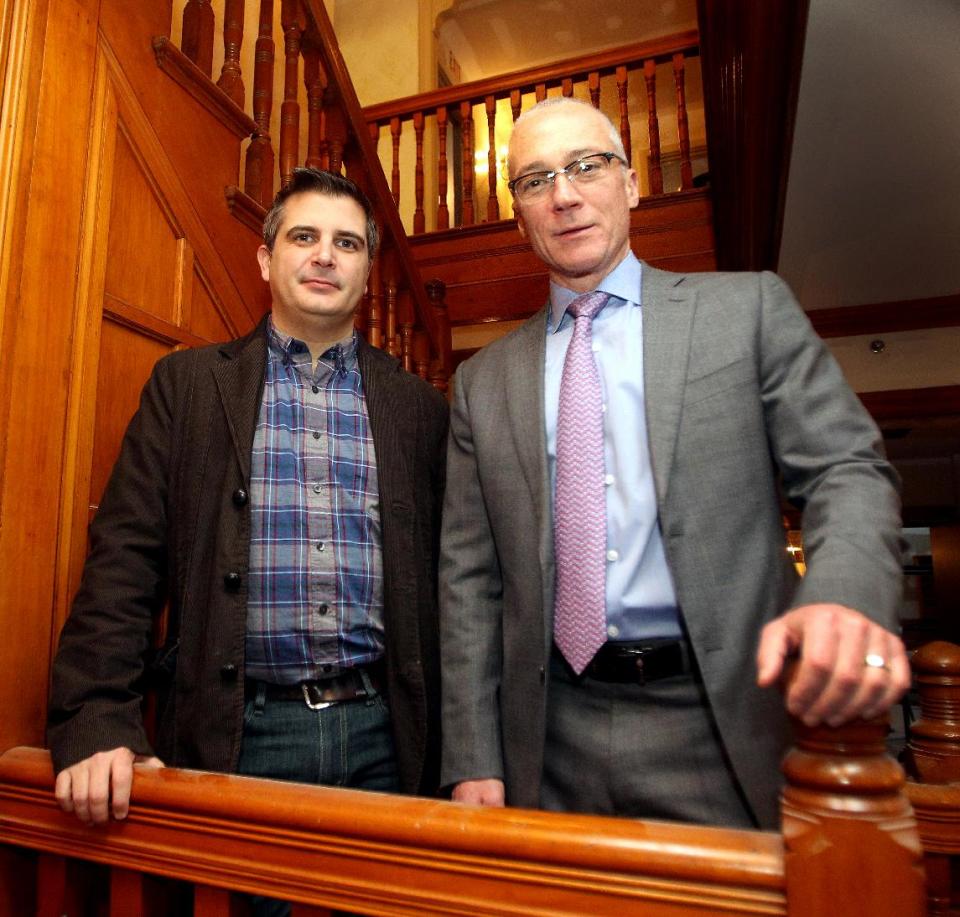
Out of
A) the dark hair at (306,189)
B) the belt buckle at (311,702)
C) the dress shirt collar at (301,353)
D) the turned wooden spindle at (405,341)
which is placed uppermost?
the turned wooden spindle at (405,341)

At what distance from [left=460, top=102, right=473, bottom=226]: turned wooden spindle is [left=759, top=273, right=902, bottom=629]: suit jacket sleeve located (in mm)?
3206

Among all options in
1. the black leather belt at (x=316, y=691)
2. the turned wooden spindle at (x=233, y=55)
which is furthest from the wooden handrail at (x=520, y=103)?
the black leather belt at (x=316, y=691)

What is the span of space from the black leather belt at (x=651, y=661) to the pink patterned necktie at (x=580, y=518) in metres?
0.04

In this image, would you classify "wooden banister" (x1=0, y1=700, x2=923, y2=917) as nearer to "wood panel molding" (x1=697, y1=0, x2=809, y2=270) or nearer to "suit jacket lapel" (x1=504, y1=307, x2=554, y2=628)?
"suit jacket lapel" (x1=504, y1=307, x2=554, y2=628)

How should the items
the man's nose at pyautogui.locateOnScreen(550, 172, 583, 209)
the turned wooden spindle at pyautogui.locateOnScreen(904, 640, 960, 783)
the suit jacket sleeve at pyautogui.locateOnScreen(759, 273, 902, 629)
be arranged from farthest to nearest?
the turned wooden spindle at pyautogui.locateOnScreen(904, 640, 960, 783)
the man's nose at pyautogui.locateOnScreen(550, 172, 583, 209)
the suit jacket sleeve at pyautogui.locateOnScreen(759, 273, 902, 629)

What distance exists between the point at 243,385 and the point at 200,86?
0.82m

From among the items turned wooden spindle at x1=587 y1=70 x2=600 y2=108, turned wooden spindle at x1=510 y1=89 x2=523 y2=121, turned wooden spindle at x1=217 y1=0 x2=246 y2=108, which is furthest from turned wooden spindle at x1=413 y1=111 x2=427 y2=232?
turned wooden spindle at x1=217 y1=0 x2=246 y2=108

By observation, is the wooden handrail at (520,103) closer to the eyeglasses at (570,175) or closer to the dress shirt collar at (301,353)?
the dress shirt collar at (301,353)

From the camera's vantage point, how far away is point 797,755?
1.98ft

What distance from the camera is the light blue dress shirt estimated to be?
1.04m

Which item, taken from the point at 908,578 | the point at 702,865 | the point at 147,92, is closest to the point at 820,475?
the point at 702,865

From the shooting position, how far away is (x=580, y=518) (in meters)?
1.08

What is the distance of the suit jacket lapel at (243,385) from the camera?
4.17 ft

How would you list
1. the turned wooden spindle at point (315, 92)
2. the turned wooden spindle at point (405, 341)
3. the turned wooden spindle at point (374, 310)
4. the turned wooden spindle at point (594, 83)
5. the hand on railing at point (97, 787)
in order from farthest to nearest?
the turned wooden spindle at point (594, 83) < the turned wooden spindle at point (405, 341) < the turned wooden spindle at point (374, 310) < the turned wooden spindle at point (315, 92) < the hand on railing at point (97, 787)
